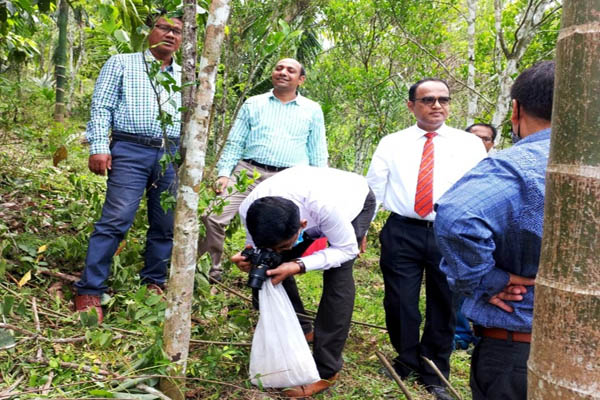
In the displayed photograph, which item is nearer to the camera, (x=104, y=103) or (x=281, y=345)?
(x=281, y=345)

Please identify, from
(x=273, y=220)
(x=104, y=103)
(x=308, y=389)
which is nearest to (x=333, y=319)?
(x=308, y=389)

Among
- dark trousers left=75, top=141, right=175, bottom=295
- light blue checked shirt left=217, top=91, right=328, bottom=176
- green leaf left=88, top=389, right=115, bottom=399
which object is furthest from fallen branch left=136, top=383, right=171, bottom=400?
light blue checked shirt left=217, top=91, right=328, bottom=176

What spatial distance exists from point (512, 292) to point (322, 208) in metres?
1.30

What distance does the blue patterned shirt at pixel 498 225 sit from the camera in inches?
63.6

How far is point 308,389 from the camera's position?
287cm

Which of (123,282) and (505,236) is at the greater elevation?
(505,236)

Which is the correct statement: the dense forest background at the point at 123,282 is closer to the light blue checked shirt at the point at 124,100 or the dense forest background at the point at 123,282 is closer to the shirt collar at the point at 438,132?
the light blue checked shirt at the point at 124,100

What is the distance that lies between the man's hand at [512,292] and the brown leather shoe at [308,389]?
1416mm

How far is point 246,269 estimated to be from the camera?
2.90 meters

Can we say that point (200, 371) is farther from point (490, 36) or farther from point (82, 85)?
point (82, 85)

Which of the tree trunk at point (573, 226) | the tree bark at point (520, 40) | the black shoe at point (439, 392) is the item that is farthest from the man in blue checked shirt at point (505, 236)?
the tree bark at point (520, 40)

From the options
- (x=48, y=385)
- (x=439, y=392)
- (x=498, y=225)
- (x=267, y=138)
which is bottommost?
(x=439, y=392)

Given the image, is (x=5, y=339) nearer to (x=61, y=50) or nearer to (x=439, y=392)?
(x=439, y=392)

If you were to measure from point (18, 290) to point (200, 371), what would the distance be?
1289mm
